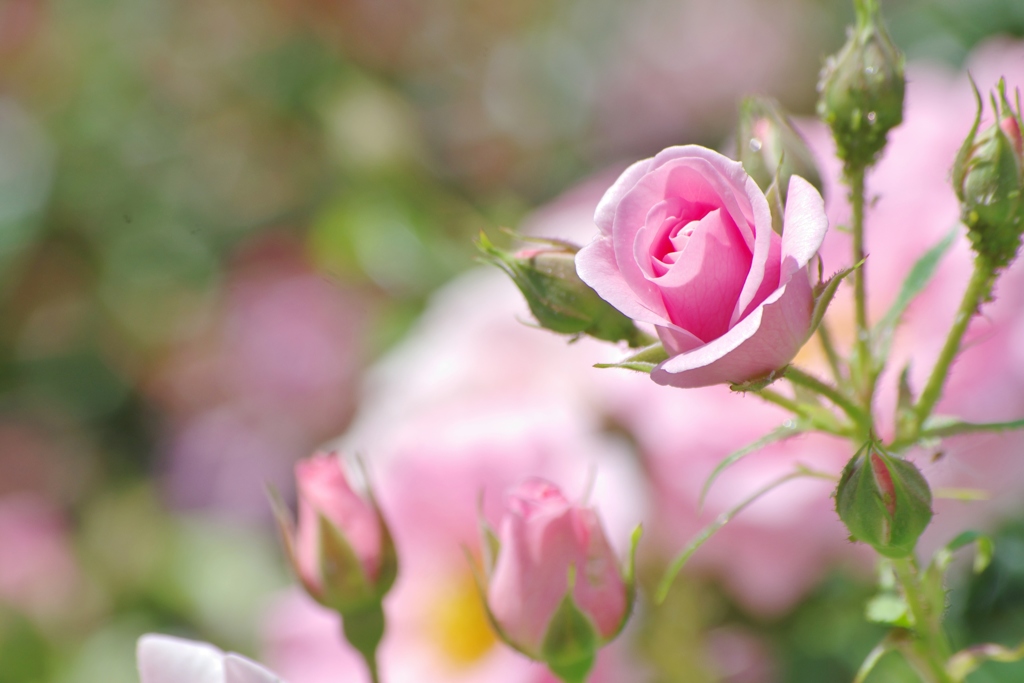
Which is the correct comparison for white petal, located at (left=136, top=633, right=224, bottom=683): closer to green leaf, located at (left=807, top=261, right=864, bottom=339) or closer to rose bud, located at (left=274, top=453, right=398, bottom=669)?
rose bud, located at (left=274, top=453, right=398, bottom=669)

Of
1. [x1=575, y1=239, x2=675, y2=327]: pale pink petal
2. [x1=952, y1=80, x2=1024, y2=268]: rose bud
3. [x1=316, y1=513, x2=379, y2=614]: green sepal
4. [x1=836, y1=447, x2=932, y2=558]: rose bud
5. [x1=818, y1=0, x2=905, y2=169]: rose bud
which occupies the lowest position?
[x1=316, y1=513, x2=379, y2=614]: green sepal

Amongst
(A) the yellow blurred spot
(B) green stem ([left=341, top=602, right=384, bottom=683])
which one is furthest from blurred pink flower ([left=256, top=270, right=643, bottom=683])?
(B) green stem ([left=341, top=602, right=384, bottom=683])

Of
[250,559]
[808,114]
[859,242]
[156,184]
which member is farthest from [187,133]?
[859,242]

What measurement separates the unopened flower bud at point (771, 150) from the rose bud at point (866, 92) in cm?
1

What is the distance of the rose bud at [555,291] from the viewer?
316 millimetres

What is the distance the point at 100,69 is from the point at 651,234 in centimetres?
133

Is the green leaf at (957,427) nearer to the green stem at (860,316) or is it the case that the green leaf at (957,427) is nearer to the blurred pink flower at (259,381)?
the green stem at (860,316)

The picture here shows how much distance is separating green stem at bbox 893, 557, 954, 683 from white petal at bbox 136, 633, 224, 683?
0.20 m

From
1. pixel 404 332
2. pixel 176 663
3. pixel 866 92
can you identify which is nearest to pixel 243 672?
pixel 176 663

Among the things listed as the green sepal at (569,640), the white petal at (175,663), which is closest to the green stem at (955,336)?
the green sepal at (569,640)

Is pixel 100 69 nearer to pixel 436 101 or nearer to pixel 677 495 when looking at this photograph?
pixel 436 101

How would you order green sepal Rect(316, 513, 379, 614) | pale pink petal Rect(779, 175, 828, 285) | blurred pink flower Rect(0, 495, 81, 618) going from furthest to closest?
blurred pink flower Rect(0, 495, 81, 618), green sepal Rect(316, 513, 379, 614), pale pink petal Rect(779, 175, 828, 285)

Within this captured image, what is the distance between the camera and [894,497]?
10.6 inches

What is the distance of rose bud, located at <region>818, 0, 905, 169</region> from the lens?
1.05 ft
